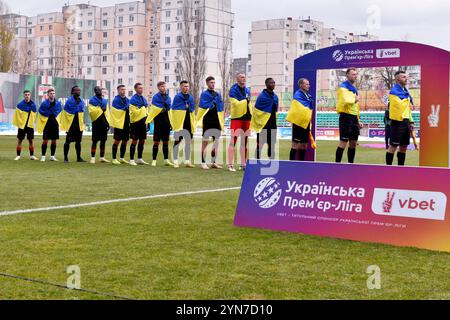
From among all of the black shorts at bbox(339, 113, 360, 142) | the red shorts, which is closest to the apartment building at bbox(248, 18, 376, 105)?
the red shorts

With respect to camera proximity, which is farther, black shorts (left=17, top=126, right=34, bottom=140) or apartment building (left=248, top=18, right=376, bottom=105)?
apartment building (left=248, top=18, right=376, bottom=105)

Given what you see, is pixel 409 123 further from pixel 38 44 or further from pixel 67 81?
pixel 38 44

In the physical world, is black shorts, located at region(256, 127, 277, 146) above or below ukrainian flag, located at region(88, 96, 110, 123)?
below

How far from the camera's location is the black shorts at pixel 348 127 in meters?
13.4

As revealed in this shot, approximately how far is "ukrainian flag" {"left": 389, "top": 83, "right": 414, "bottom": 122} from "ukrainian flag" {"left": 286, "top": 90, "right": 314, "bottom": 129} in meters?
1.67

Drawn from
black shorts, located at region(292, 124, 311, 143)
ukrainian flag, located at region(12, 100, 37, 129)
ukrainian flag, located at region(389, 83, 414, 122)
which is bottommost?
black shorts, located at region(292, 124, 311, 143)

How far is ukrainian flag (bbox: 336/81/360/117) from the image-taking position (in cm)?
1321

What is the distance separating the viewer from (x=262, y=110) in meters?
15.1

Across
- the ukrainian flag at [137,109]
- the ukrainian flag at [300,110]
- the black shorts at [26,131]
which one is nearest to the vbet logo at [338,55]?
the ukrainian flag at [300,110]

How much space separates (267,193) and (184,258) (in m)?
1.92

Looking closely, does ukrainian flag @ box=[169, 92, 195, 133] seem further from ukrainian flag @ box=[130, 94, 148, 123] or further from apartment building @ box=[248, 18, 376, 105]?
apartment building @ box=[248, 18, 376, 105]

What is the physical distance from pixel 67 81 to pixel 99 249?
1643 inches

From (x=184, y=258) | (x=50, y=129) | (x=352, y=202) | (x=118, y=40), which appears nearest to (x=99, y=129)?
(x=50, y=129)
